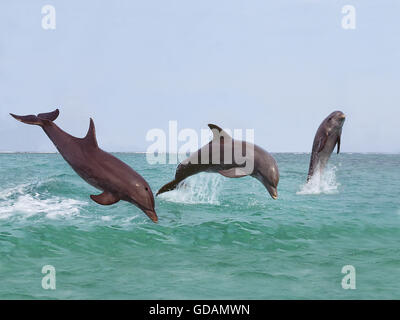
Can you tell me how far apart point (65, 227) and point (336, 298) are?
31.3 ft

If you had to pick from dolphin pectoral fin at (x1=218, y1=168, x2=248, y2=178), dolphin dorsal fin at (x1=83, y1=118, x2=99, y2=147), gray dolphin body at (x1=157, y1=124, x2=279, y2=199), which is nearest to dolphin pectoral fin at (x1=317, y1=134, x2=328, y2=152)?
gray dolphin body at (x1=157, y1=124, x2=279, y2=199)

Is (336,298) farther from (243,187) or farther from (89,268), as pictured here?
(243,187)

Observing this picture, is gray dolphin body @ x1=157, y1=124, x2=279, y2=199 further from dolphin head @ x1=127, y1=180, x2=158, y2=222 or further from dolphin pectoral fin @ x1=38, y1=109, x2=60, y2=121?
dolphin pectoral fin @ x1=38, y1=109, x2=60, y2=121

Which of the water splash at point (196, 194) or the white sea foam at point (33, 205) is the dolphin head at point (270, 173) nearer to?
the water splash at point (196, 194)

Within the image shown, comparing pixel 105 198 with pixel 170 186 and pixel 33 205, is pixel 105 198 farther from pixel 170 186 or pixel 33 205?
pixel 33 205

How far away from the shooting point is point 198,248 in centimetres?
1412

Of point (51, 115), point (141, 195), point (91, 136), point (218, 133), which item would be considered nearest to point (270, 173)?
point (218, 133)

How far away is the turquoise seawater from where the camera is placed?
10.9m

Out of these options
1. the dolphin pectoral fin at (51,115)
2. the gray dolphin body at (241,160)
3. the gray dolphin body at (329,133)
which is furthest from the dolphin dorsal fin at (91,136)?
the gray dolphin body at (329,133)

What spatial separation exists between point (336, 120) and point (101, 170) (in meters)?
10.9

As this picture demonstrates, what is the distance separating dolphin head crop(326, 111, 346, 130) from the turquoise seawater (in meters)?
3.73

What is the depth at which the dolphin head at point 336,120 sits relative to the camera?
1695cm

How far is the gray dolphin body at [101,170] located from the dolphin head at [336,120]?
1004 cm

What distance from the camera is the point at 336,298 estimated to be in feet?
34.6
